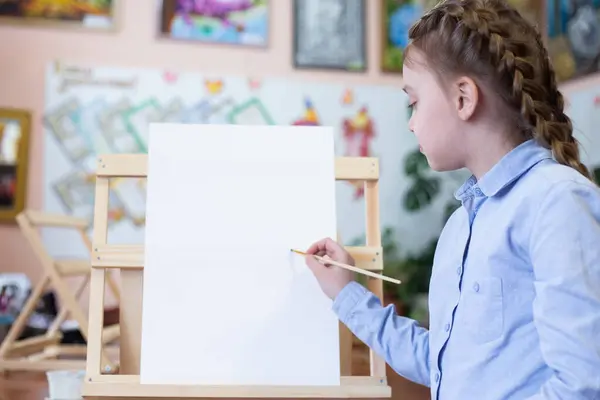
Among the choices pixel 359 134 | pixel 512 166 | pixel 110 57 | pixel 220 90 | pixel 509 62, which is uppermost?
pixel 110 57

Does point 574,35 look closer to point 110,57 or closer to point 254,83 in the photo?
point 254,83

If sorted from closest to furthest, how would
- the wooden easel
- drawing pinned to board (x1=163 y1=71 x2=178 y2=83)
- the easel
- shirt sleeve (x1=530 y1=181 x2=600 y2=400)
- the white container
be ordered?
shirt sleeve (x1=530 y1=181 x2=600 y2=400) → the easel → the white container → the wooden easel → drawing pinned to board (x1=163 y1=71 x2=178 y2=83)

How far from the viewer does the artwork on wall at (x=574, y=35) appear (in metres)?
3.21

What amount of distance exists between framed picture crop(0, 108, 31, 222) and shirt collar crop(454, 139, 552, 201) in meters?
2.84

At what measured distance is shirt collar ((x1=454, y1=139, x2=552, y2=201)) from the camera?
0.80 m

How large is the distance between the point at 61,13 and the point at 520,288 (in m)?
3.08

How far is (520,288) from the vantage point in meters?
0.76

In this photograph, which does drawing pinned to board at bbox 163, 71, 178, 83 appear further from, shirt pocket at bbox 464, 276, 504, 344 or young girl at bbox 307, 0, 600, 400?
shirt pocket at bbox 464, 276, 504, 344

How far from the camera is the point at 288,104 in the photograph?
11.7 feet

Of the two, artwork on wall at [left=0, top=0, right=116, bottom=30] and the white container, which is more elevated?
artwork on wall at [left=0, top=0, right=116, bottom=30]

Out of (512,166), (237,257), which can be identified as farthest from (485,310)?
(237,257)

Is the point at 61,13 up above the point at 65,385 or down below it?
above

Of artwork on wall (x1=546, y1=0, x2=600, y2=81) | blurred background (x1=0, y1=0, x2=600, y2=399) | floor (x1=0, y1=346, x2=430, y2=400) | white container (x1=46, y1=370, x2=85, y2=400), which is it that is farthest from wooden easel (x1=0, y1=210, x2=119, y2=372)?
artwork on wall (x1=546, y1=0, x2=600, y2=81)

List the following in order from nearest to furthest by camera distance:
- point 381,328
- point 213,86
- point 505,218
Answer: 1. point 505,218
2. point 381,328
3. point 213,86
